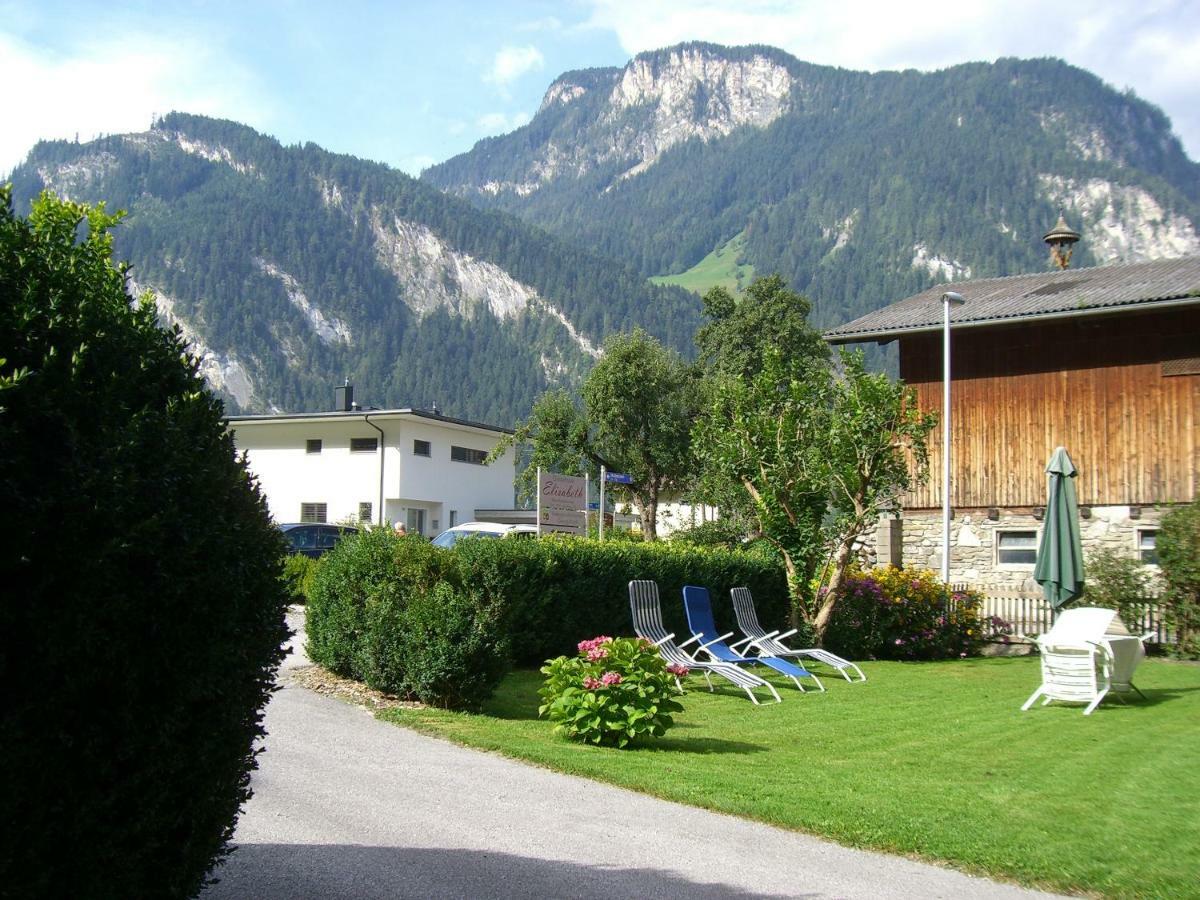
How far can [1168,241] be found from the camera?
186000 millimetres

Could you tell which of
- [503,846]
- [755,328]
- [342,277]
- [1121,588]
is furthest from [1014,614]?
[342,277]

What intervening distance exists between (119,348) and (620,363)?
1352 inches

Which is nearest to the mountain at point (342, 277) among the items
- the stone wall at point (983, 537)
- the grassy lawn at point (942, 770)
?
the stone wall at point (983, 537)

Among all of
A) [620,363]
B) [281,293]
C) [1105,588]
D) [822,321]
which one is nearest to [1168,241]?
[822,321]

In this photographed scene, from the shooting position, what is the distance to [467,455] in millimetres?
45562

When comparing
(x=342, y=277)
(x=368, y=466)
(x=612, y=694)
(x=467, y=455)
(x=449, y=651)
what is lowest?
(x=612, y=694)

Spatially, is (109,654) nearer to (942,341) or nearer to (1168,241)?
(942,341)

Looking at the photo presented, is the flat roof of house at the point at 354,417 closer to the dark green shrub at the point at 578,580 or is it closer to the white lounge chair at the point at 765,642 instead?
the dark green shrub at the point at 578,580

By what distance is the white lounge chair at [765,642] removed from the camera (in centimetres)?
1568

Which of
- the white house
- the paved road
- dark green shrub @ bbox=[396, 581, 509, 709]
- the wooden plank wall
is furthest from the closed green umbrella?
the white house

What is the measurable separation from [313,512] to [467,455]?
675 cm

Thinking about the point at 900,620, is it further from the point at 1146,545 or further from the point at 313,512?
the point at 313,512

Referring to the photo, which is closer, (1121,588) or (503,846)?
(503,846)

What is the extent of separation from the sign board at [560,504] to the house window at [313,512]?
26.4 meters
